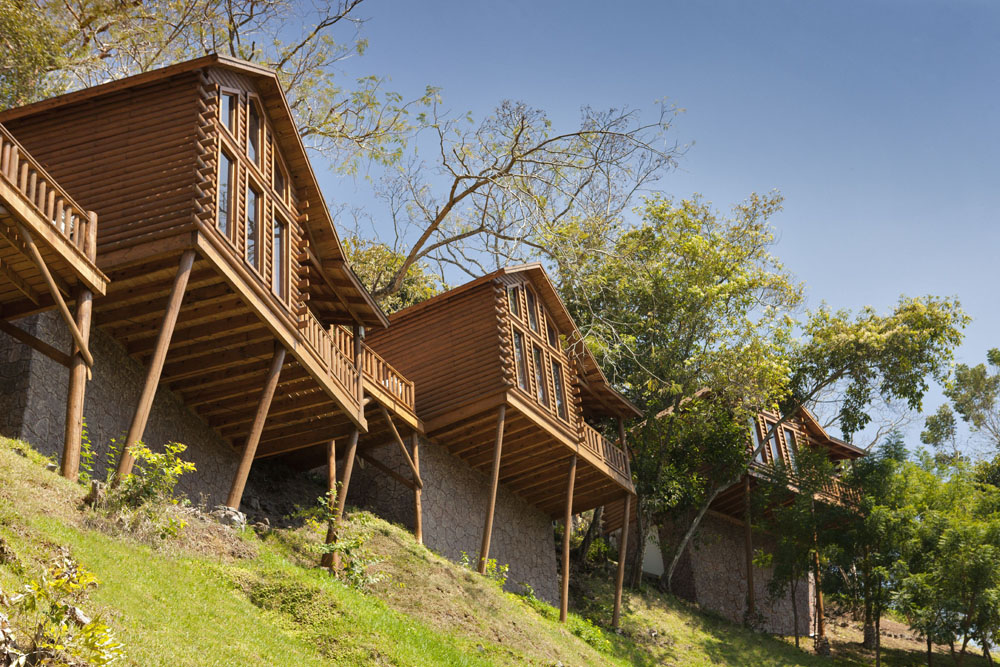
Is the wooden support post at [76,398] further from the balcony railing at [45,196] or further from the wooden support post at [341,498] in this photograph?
the wooden support post at [341,498]

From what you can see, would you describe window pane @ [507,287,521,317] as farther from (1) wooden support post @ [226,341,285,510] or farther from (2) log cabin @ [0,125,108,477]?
(2) log cabin @ [0,125,108,477]

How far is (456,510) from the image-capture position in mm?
25656

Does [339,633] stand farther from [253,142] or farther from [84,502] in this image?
[253,142]

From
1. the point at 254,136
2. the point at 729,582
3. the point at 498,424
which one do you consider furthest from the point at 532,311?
the point at 729,582

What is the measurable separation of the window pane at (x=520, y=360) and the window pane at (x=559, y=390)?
158 centimetres

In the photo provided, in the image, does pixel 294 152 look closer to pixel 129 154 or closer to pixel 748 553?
pixel 129 154

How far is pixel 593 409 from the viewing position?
30.9m

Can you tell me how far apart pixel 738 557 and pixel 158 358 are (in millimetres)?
26091

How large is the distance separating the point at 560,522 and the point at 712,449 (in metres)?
Answer: 6.26

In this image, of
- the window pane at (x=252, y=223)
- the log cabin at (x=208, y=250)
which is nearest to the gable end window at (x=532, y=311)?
the log cabin at (x=208, y=250)

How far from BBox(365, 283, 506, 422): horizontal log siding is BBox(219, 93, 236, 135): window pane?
29.4 feet

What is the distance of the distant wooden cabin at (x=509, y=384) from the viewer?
2483 cm

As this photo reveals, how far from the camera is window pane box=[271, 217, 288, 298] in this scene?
18841 millimetres

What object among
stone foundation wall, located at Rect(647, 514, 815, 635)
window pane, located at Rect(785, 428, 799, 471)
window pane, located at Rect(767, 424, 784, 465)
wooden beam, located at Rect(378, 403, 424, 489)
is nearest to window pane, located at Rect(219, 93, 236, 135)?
wooden beam, located at Rect(378, 403, 424, 489)
